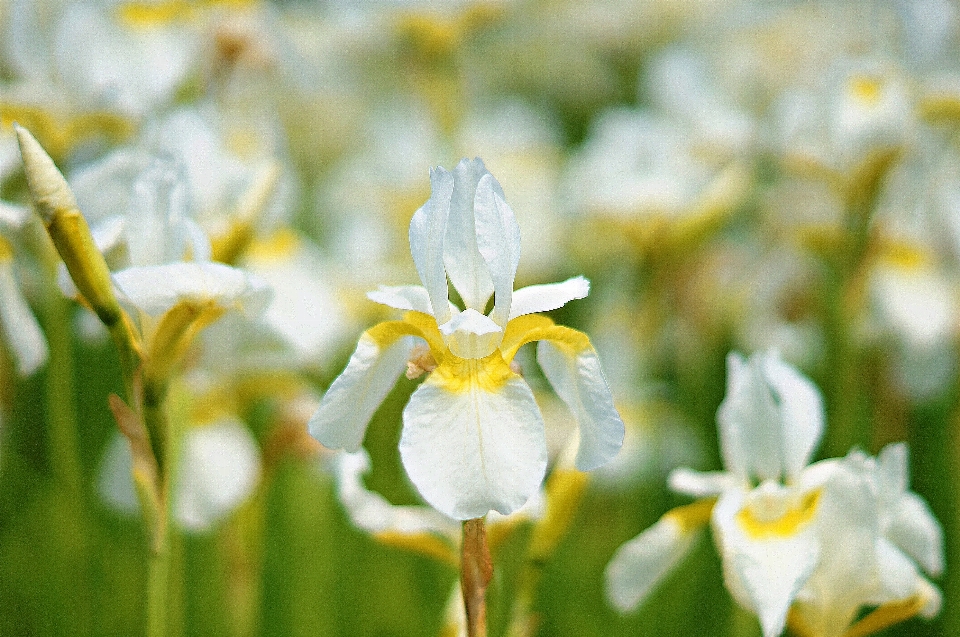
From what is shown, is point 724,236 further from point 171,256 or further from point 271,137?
point 171,256

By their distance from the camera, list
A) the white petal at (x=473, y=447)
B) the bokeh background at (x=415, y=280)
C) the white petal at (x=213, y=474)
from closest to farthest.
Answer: the white petal at (x=473, y=447) < the white petal at (x=213, y=474) < the bokeh background at (x=415, y=280)

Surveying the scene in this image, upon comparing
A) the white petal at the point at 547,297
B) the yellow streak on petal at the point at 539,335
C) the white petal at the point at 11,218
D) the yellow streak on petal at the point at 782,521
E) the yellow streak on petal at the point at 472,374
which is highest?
the white petal at the point at 11,218

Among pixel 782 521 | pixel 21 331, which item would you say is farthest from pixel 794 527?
pixel 21 331

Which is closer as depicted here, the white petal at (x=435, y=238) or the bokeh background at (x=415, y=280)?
the white petal at (x=435, y=238)

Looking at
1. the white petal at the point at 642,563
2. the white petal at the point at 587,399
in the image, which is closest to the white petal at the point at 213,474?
the white petal at the point at 642,563

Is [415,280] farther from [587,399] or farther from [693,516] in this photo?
[587,399]

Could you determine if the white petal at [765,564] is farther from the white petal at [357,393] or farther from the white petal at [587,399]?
the white petal at [357,393]

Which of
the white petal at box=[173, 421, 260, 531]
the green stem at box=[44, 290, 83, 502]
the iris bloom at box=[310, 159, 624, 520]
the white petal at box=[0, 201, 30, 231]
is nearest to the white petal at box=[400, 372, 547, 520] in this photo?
the iris bloom at box=[310, 159, 624, 520]

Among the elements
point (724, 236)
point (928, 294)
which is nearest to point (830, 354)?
point (928, 294)
